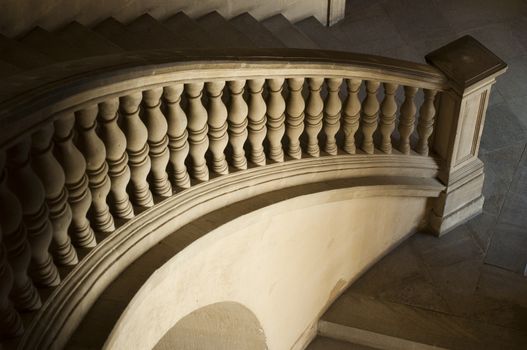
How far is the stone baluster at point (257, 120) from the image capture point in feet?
15.5

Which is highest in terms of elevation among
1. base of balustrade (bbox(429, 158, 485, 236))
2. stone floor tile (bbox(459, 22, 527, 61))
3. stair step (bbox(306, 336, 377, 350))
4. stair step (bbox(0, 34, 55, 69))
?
stair step (bbox(0, 34, 55, 69))

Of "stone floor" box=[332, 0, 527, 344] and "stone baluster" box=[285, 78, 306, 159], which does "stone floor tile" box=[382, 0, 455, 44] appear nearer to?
"stone floor" box=[332, 0, 527, 344]

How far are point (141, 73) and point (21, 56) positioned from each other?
1.97 metres

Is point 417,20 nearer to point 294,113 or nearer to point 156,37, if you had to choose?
point 156,37

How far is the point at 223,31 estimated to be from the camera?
22.9 ft

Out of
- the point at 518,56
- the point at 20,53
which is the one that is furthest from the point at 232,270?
the point at 518,56

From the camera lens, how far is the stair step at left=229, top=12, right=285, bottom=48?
701 centimetres

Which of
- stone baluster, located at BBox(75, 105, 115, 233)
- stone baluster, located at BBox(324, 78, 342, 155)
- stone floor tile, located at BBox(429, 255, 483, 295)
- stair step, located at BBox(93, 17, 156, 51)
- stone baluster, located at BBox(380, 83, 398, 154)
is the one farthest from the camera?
stair step, located at BBox(93, 17, 156, 51)

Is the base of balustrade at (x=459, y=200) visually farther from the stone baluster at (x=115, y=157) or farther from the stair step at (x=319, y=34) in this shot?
the stone baluster at (x=115, y=157)

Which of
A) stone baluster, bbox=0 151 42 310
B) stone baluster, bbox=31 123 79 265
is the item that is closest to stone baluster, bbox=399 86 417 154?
stone baluster, bbox=31 123 79 265

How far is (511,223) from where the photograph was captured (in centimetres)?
662

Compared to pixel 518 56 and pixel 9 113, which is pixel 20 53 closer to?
pixel 9 113

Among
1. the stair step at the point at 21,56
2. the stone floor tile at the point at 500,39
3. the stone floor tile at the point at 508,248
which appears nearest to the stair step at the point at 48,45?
the stair step at the point at 21,56

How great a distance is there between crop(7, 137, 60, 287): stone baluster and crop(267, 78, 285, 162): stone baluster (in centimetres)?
164
